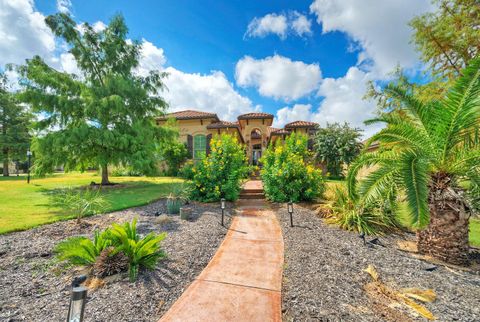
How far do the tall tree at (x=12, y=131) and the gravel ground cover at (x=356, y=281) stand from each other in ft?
97.2

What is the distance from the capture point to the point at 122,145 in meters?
10.9

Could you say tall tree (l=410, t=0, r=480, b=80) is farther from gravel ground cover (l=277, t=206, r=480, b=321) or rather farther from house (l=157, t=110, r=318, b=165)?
gravel ground cover (l=277, t=206, r=480, b=321)

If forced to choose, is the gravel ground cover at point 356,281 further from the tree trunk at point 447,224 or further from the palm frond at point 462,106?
the palm frond at point 462,106

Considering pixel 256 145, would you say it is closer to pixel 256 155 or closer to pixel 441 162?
pixel 256 155

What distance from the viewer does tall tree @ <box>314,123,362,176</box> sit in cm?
1655

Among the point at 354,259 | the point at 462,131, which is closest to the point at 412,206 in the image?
the point at 354,259

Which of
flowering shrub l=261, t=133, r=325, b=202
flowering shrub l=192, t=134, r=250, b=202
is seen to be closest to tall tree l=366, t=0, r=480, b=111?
flowering shrub l=261, t=133, r=325, b=202

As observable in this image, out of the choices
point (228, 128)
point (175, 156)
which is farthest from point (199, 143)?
point (228, 128)

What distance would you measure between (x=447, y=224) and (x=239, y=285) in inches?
171

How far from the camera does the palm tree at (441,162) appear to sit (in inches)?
135

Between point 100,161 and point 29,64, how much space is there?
6.44 metres

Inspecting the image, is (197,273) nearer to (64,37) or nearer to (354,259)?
(354,259)

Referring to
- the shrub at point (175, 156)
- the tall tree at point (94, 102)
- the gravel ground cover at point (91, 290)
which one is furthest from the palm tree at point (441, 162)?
the shrub at point (175, 156)

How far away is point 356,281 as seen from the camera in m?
2.87
